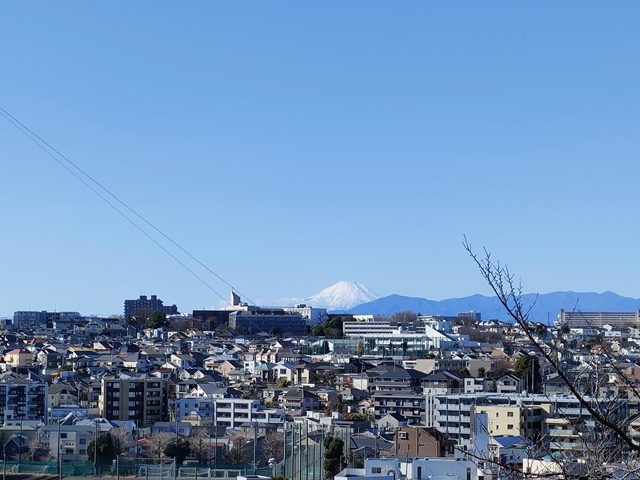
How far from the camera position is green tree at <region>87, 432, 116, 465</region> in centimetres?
1418

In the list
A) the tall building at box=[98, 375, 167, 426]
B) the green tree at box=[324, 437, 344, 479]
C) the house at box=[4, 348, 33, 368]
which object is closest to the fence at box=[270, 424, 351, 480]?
the green tree at box=[324, 437, 344, 479]

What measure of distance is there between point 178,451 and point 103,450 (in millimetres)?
987

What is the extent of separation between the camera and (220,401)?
18219 millimetres

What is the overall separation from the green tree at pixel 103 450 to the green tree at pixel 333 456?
3624 millimetres

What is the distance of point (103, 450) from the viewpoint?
14211 millimetres

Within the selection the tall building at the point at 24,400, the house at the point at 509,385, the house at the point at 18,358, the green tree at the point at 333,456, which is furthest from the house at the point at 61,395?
A: the green tree at the point at 333,456

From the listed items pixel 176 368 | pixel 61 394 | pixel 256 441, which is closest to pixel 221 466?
pixel 256 441

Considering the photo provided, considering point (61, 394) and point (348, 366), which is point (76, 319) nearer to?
point (348, 366)

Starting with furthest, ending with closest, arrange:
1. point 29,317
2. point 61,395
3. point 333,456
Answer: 1. point 29,317
2. point 61,395
3. point 333,456

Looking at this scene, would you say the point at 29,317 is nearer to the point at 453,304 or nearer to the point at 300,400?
the point at 300,400

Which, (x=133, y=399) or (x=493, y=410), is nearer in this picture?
(x=493, y=410)

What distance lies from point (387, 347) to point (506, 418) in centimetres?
1819

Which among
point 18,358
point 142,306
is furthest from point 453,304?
point 18,358

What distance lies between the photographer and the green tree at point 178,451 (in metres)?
14.0
